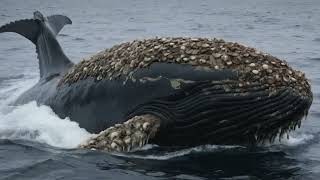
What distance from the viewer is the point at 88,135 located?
10.5 meters

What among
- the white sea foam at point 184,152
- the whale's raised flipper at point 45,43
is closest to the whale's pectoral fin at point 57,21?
the whale's raised flipper at point 45,43

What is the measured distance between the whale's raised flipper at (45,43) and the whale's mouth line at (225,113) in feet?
13.9

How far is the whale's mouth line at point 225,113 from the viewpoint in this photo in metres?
9.13

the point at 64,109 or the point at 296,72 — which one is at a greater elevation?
the point at 296,72

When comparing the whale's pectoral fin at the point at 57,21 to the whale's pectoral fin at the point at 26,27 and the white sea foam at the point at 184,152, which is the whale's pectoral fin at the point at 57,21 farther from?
the white sea foam at the point at 184,152

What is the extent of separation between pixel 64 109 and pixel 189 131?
2779 millimetres

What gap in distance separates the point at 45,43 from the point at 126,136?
17.6ft

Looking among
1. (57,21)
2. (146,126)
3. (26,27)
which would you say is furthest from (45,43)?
(146,126)

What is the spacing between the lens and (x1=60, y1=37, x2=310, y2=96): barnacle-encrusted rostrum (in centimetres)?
927

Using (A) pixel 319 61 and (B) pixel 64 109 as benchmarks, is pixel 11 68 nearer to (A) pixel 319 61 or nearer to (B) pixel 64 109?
(A) pixel 319 61

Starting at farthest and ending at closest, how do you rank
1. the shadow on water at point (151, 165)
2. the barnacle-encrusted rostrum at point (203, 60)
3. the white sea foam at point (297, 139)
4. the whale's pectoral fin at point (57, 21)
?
the whale's pectoral fin at point (57, 21)
the white sea foam at point (297, 139)
the barnacle-encrusted rostrum at point (203, 60)
the shadow on water at point (151, 165)

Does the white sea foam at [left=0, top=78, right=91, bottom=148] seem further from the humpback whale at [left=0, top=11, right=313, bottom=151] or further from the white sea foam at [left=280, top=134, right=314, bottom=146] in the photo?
the white sea foam at [left=280, top=134, right=314, bottom=146]

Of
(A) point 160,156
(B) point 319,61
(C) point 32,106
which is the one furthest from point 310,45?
(A) point 160,156

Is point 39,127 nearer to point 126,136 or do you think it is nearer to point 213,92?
point 126,136
